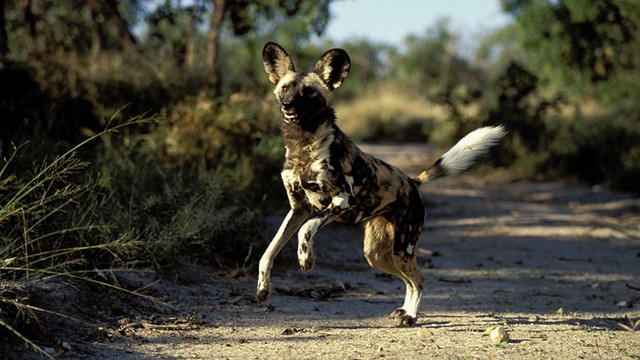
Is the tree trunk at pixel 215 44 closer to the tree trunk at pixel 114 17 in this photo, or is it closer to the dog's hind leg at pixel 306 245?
the tree trunk at pixel 114 17

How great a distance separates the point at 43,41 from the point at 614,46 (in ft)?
30.4

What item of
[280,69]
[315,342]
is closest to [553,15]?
[280,69]

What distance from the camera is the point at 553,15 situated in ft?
42.8

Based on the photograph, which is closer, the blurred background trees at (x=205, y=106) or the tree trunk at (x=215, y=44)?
the blurred background trees at (x=205, y=106)

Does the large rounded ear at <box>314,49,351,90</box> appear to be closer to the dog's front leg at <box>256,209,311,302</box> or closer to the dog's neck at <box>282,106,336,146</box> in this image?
the dog's neck at <box>282,106,336,146</box>

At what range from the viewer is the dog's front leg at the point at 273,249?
430 centimetres

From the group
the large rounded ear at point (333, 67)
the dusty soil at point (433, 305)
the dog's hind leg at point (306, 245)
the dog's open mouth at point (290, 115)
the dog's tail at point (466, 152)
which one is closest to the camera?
the dusty soil at point (433, 305)

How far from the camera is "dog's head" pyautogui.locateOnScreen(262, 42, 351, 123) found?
436 cm

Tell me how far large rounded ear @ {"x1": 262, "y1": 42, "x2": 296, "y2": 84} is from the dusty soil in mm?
1544

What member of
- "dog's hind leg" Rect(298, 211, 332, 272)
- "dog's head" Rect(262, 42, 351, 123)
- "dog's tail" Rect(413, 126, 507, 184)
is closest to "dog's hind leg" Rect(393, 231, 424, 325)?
"dog's tail" Rect(413, 126, 507, 184)

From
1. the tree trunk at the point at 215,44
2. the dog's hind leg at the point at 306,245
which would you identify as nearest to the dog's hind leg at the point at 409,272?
the dog's hind leg at the point at 306,245

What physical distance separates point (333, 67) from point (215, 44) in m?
6.53

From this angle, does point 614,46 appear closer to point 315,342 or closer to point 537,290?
point 537,290

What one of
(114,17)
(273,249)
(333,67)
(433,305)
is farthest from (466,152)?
(114,17)
